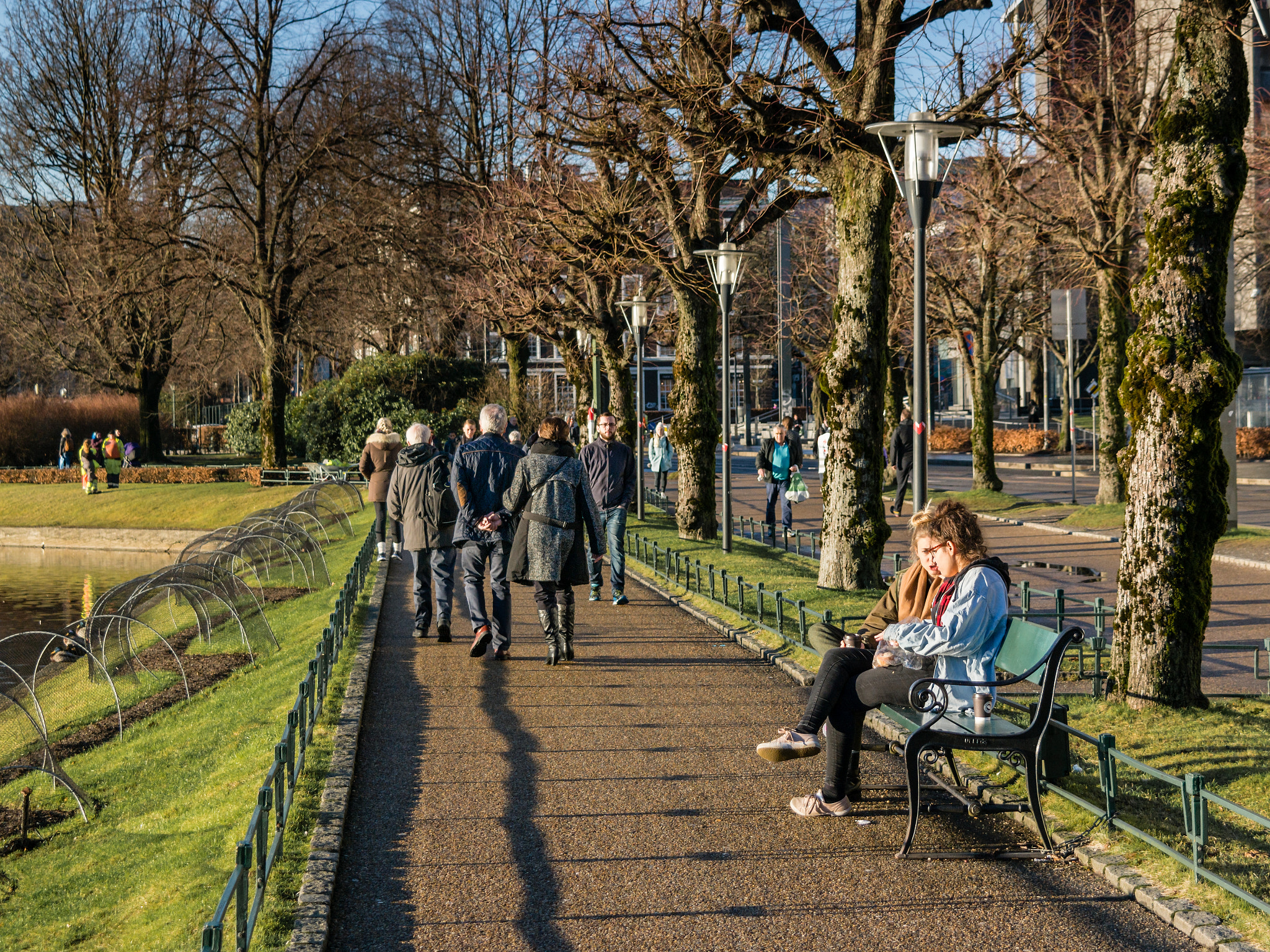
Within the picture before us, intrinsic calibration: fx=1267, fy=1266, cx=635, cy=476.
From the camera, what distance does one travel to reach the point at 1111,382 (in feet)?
68.9

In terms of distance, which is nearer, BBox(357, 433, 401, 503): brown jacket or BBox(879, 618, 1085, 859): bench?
BBox(879, 618, 1085, 859): bench

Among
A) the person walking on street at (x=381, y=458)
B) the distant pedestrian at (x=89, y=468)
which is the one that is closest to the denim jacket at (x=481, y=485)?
the person walking on street at (x=381, y=458)

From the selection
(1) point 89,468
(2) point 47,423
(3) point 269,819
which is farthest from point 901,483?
(2) point 47,423

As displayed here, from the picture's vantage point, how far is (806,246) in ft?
111

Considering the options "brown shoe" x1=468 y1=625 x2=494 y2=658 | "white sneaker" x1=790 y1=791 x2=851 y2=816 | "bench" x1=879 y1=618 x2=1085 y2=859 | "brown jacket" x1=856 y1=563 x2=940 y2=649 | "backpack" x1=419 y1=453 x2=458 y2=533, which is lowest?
"white sneaker" x1=790 y1=791 x2=851 y2=816

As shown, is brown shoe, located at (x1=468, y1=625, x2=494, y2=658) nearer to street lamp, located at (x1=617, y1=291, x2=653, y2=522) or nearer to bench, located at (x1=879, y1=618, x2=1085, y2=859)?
bench, located at (x1=879, y1=618, x2=1085, y2=859)

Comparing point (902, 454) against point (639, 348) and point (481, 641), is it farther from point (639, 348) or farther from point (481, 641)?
point (481, 641)

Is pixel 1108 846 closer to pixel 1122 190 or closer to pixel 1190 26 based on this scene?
pixel 1190 26

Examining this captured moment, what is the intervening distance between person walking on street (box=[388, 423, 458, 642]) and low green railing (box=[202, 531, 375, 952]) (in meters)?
1.46

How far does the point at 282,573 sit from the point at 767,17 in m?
10.2

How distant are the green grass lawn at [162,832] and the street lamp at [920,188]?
14.7ft

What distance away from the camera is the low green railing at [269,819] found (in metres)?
4.20

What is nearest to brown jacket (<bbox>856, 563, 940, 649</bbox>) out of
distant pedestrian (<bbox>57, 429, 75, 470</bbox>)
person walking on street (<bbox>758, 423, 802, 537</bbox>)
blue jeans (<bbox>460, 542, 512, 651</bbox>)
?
blue jeans (<bbox>460, 542, 512, 651</bbox>)

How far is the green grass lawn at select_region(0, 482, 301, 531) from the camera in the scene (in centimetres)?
3266
